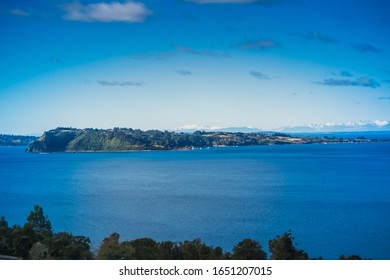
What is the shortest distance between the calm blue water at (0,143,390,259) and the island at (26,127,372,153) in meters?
2.71

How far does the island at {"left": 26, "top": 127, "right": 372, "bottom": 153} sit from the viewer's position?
30688mm

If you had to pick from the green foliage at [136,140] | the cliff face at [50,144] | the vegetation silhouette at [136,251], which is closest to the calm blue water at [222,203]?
the green foliage at [136,140]

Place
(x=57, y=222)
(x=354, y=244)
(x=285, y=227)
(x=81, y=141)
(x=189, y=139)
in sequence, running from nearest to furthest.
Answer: (x=354, y=244) < (x=285, y=227) < (x=57, y=222) < (x=81, y=141) < (x=189, y=139)

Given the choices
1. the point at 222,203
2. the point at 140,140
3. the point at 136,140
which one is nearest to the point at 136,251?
the point at 222,203

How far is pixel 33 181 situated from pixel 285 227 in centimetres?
1553

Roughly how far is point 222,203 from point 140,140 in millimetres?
31976

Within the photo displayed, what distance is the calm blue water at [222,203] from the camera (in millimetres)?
11516

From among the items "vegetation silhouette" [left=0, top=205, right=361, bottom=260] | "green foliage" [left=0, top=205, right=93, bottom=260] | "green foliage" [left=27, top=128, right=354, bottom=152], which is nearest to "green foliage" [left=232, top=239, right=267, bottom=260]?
"vegetation silhouette" [left=0, top=205, right=361, bottom=260]

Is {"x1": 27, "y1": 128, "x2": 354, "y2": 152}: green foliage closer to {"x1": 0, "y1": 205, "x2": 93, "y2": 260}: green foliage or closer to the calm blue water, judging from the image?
the calm blue water

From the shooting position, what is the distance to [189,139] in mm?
52812
